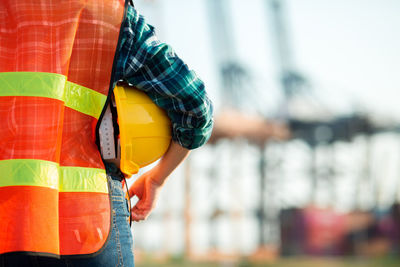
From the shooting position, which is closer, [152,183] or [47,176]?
[47,176]

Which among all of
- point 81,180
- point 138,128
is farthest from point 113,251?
point 138,128

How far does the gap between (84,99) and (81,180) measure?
210 mm

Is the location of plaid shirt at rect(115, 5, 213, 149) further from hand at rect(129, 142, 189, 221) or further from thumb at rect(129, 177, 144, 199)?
thumb at rect(129, 177, 144, 199)

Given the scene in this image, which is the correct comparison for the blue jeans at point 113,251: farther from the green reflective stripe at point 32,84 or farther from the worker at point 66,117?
the green reflective stripe at point 32,84

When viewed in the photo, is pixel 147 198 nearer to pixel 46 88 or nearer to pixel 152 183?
pixel 152 183

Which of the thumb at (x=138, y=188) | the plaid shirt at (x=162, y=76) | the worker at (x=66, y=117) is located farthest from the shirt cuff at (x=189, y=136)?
the thumb at (x=138, y=188)

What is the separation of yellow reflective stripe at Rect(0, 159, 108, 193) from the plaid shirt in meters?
0.29

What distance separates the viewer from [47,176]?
4.27 ft

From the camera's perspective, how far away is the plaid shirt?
1470 millimetres

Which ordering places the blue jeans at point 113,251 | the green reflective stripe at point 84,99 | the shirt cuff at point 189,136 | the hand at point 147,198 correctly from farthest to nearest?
1. the hand at point 147,198
2. the shirt cuff at point 189,136
3. the green reflective stripe at point 84,99
4. the blue jeans at point 113,251

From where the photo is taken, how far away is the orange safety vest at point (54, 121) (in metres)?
1.28

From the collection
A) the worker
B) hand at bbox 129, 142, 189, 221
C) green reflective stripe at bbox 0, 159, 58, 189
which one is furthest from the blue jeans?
hand at bbox 129, 142, 189, 221

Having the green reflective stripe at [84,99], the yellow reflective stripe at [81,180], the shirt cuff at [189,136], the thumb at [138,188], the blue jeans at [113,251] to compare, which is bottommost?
the blue jeans at [113,251]

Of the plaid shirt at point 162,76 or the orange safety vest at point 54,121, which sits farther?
the plaid shirt at point 162,76
